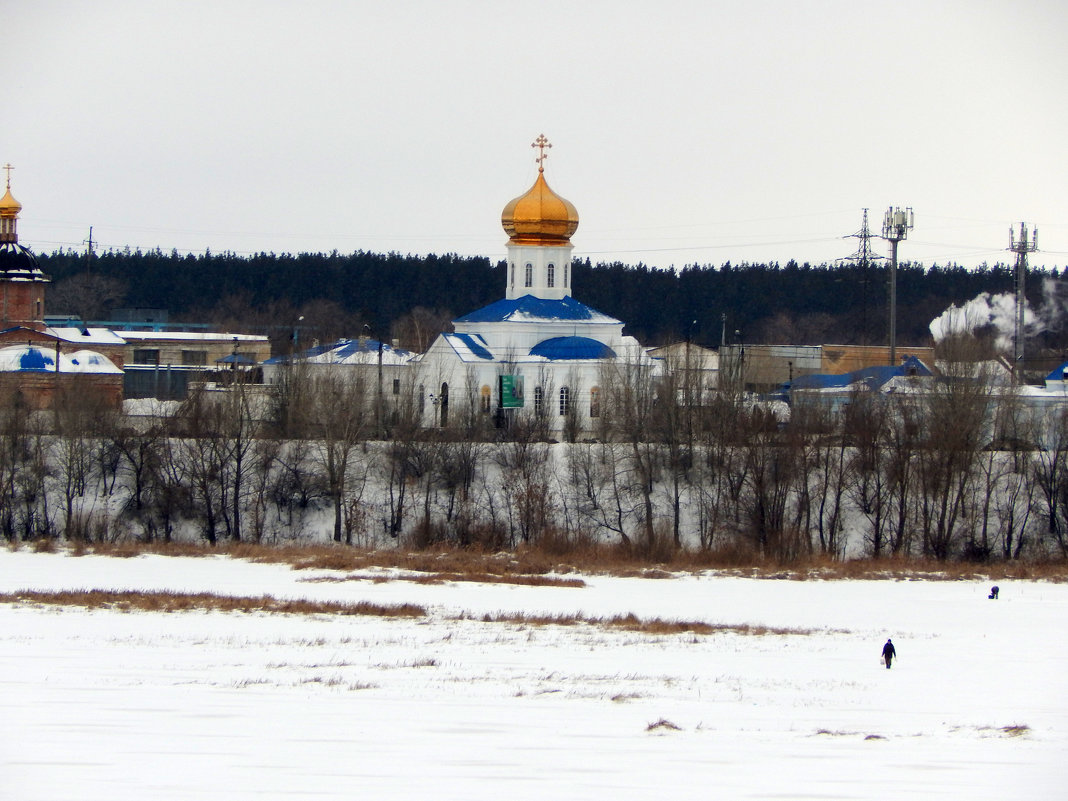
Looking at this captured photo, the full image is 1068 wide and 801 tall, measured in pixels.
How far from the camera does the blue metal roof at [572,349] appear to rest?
38.1 meters

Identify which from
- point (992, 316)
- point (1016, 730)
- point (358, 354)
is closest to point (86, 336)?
point (358, 354)

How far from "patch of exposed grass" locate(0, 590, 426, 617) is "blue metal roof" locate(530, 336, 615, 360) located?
1979 centimetres

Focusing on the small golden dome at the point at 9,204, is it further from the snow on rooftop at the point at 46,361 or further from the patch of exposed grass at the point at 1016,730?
the patch of exposed grass at the point at 1016,730

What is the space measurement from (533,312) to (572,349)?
230cm

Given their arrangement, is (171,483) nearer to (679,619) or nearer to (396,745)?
(679,619)

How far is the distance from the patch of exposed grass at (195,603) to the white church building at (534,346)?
16.0 metres

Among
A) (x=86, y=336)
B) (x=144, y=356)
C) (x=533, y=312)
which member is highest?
(x=533, y=312)

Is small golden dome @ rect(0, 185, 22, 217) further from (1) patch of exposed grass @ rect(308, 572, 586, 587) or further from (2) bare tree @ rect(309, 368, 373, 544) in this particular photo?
(1) patch of exposed grass @ rect(308, 572, 586, 587)

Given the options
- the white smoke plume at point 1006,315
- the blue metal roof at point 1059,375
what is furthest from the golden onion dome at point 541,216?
the white smoke plume at point 1006,315

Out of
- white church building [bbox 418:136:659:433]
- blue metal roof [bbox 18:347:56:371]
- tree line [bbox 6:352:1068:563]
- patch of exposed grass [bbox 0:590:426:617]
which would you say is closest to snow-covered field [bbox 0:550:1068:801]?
patch of exposed grass [bbox 0:590:426:617]

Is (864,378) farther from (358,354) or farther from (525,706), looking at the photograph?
(525,706)

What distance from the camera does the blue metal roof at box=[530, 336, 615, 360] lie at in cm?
3809

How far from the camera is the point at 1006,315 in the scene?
69.8 meters

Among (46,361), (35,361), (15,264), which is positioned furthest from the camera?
(15,264)
